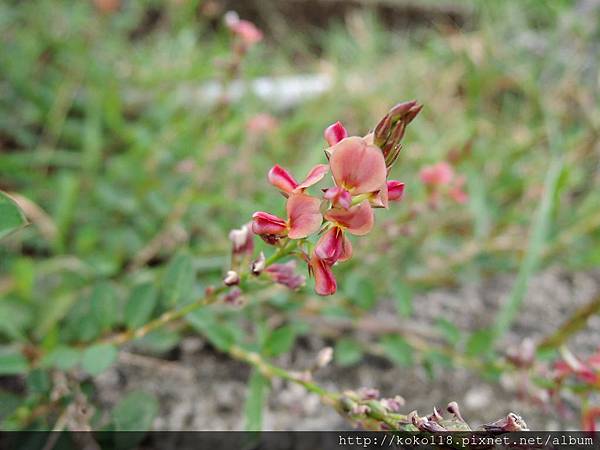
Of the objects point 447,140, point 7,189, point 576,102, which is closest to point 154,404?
point 7,189

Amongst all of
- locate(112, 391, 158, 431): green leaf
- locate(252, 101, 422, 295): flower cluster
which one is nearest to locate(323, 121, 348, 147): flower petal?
locate(252, 101, 422, 295): flower cluster

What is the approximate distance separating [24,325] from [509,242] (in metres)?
1.07

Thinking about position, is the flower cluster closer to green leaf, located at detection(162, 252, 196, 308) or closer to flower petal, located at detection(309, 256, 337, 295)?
flower petal, located at detection(309, 256, 337, 295)

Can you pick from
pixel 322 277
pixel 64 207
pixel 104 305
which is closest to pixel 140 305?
pixel 104 305

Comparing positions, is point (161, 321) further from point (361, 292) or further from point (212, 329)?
point (361, 292)

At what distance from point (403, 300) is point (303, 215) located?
1.86 feet

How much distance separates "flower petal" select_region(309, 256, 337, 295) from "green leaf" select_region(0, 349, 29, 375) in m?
0.51

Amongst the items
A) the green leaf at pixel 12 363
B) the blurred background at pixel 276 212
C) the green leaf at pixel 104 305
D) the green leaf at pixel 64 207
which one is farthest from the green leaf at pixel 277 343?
the green leaf at pixel 64 207

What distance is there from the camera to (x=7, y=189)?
134cm

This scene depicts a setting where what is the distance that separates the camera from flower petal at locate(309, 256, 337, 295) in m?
0.50

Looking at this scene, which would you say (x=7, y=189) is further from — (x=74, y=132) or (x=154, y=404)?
(x=154, y=404)

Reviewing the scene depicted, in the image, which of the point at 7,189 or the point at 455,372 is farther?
the point at 7,189

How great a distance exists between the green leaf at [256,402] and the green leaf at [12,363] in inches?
12.8

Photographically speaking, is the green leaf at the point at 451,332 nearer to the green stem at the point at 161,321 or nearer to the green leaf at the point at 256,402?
the green leaf at the point at 256,402
